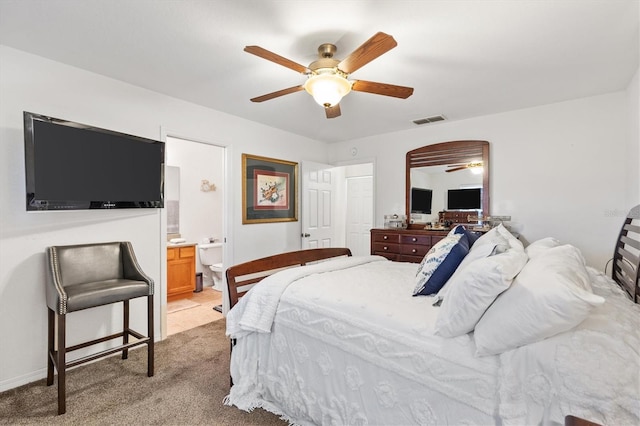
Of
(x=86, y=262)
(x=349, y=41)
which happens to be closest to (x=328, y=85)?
(x=349, y=41)

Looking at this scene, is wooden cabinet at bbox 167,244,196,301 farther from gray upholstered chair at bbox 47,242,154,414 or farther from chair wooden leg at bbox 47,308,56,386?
chair wooden leg at bbox 47,308,56,386

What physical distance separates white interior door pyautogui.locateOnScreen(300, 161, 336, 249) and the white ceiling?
1745mm

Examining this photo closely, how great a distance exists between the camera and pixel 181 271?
4.61 meters

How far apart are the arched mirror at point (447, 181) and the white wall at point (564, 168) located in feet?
0.39

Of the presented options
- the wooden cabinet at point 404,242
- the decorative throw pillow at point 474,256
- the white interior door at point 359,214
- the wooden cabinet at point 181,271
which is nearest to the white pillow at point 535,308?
the decorative throw pillow at point 474,256

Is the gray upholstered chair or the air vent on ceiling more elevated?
the air vent on ceiling

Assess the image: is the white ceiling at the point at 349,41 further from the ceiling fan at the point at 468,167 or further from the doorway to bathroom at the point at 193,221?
the doorway to bathroom at the point at 193,221

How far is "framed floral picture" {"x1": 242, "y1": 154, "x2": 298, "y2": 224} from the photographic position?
4.08 meters

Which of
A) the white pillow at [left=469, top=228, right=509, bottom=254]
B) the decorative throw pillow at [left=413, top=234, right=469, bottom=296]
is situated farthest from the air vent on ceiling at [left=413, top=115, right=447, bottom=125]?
the decorative throw pillow at [left=413, top=234, right=469, bottom=296]

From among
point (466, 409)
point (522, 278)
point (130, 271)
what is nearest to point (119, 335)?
point (130, 271)

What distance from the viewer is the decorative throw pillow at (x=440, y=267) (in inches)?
72.6

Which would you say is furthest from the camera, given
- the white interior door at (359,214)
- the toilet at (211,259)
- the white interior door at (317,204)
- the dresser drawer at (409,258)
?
the white interior door at (359,214)

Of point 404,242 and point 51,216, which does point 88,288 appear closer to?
point 51,216

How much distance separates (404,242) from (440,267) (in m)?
2.28
